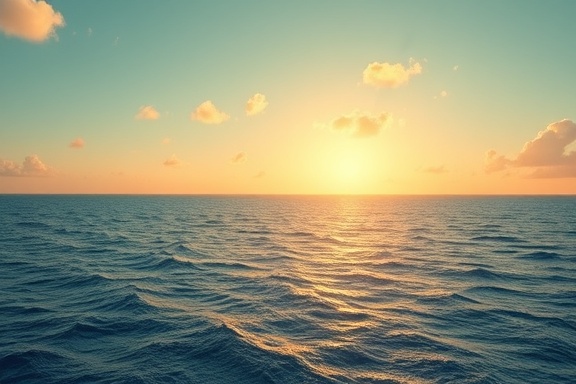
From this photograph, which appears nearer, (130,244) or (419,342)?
(419,342)

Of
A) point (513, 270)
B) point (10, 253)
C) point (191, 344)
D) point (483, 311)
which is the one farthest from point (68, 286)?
point (513, 270)

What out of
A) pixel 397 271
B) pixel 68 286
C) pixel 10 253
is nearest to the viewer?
pixel 68 286

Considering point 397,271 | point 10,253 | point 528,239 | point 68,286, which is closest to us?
point 68,286

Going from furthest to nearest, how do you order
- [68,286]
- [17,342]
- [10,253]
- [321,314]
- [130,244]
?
[130,244] < [10,253] < [68,286] < [321,314] < [17,342]

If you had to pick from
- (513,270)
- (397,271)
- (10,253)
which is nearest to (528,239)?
(513,270)

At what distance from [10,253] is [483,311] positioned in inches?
1965

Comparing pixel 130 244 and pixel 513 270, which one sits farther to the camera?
pixel 130 244

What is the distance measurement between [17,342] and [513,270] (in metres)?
40.0

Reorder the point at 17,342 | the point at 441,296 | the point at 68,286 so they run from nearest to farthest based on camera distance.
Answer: the point at 17,342 → the point at 441,296 → the point at 68,286

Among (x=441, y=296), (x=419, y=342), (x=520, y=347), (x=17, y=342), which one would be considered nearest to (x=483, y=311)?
(x=441, y=296)

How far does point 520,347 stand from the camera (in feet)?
56.7

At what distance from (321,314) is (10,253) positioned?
40637 mm

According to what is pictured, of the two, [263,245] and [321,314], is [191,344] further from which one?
[263,245]

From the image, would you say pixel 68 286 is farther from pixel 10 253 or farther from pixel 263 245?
pixel 263 245
